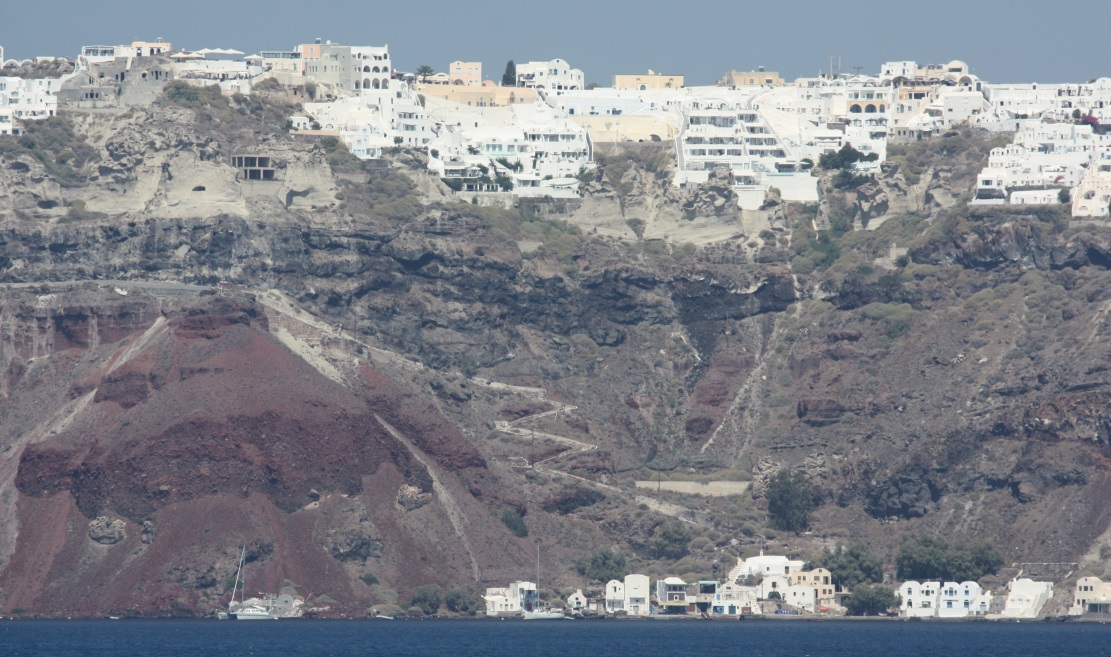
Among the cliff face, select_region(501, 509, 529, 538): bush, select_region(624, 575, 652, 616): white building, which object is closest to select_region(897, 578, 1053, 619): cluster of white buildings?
the cliff face

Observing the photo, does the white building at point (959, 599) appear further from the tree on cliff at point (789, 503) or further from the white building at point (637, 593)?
the white building at point (637, 593)

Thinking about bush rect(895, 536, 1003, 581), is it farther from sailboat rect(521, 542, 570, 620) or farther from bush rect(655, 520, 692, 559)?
sailboat rect(521, 542, 570, 620)

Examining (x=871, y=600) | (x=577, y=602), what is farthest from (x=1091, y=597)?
(x=577, y=602)

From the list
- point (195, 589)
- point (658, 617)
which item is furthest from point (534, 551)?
point (195, 589)

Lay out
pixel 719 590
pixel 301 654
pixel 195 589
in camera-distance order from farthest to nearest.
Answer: pixel 719 590, pixel 195 589, pixel 301 654

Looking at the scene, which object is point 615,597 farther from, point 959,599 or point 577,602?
point 959,599

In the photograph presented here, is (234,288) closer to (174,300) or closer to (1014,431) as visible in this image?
(174,300)

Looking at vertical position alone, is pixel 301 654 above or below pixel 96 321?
below
